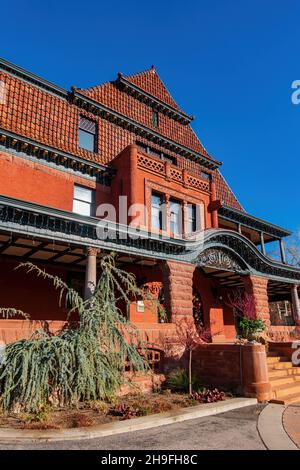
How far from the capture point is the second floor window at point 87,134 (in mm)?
16656

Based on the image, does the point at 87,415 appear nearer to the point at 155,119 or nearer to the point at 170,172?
the point at 170,172

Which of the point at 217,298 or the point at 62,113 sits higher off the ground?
the point at 62,113

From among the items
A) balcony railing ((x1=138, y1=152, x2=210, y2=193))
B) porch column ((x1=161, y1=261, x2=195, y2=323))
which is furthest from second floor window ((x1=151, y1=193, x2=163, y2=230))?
porch column ((x1=161, y1=261, x2=195, y2=323))

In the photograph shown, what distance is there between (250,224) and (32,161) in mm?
14810

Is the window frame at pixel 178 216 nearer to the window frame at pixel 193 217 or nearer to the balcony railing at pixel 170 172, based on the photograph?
the window frame at pixel 193 217

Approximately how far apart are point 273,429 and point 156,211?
11154 millimetres

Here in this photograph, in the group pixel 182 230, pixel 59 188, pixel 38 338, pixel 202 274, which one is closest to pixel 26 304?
pixel 59 188

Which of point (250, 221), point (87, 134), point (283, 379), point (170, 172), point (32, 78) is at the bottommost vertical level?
point (283, 379)

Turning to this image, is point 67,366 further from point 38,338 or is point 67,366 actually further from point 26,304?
point 26,304

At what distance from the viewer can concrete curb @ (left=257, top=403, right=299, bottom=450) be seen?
542cm

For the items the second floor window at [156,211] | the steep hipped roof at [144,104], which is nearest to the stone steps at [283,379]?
the second floor window at [156,211]

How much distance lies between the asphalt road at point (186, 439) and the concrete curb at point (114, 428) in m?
0.16

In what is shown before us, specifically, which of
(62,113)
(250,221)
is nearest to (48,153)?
(62,113)

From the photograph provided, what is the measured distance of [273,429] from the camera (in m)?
6.46
